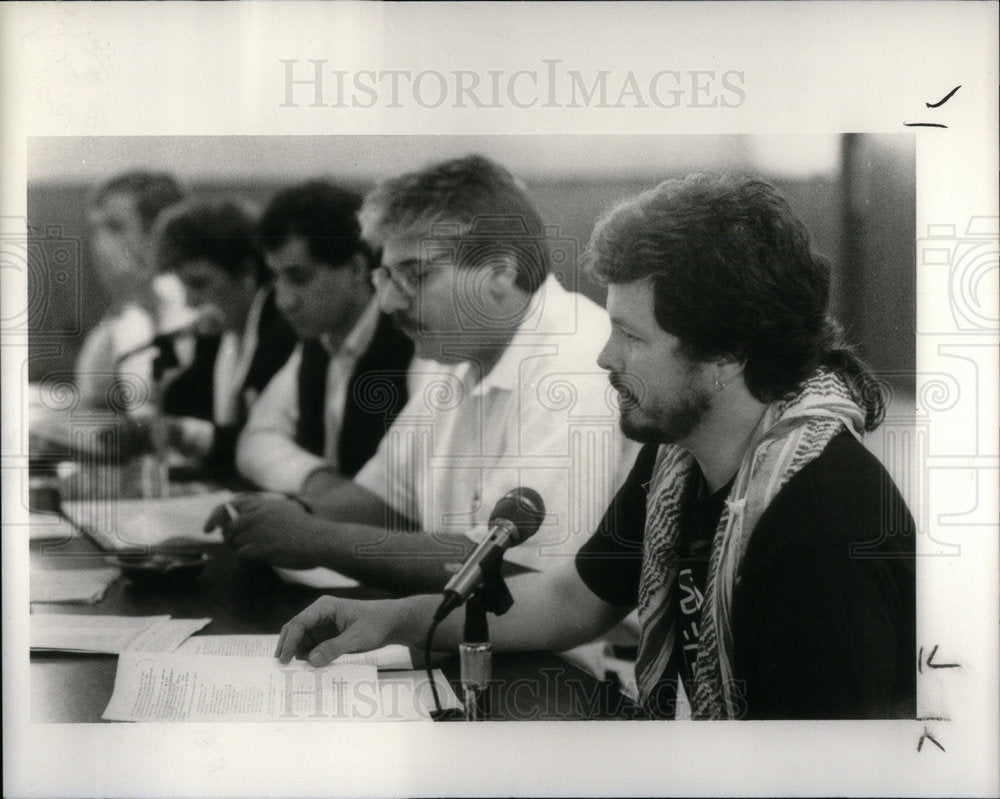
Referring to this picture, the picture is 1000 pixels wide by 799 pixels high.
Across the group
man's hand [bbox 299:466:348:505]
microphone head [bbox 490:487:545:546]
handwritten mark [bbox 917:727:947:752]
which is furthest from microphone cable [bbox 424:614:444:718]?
handwritten mark [bbox 917:727:947:752]

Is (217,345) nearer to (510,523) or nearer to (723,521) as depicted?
(510,523)

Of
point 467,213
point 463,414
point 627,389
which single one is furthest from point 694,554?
point 467,213

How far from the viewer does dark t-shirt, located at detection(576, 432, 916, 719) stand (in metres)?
2.03

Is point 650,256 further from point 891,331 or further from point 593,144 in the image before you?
point 891,331

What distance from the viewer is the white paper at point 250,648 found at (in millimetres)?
2121

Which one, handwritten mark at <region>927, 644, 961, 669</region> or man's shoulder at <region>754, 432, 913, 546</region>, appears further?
handwritten mark at <region>927, 644, 961, 669</region>

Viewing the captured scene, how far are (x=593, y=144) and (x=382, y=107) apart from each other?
0.45 metres

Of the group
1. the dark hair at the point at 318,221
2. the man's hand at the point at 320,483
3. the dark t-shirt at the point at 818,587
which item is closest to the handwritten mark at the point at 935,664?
the dark t-shirt at the point at 818,587

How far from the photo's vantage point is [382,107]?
209 centimetres

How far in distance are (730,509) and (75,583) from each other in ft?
4.53

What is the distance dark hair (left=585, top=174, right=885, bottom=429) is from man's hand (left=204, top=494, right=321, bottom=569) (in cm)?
81

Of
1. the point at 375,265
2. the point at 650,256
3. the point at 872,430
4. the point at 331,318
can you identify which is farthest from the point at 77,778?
the point at 872,430

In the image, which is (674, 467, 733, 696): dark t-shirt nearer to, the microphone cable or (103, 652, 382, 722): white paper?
the microphone cable

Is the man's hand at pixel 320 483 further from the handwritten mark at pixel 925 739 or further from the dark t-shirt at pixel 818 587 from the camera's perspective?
the handwritten mark at pixel 925 739
